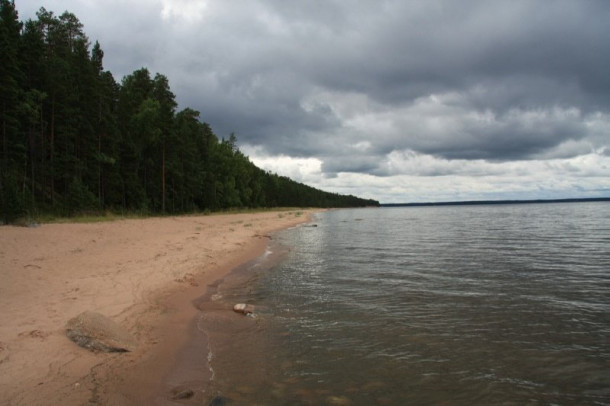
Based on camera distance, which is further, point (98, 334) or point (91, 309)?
point (91, 309)

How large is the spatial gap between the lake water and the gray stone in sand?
168cm

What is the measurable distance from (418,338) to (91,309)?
7560 millimetres

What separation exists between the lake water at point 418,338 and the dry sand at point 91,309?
3.86ft

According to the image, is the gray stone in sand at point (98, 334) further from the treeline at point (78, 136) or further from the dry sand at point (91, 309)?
the treeline at point (78, 136)

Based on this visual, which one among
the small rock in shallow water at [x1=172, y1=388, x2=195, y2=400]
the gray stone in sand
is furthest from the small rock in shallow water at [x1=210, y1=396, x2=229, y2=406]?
the gray stone in sand

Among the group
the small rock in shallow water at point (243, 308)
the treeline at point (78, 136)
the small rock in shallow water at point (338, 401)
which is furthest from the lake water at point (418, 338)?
the treeline at point (78, 136)

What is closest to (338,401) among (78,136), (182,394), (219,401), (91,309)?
(219,401)

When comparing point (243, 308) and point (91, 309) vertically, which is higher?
point (91, 309)

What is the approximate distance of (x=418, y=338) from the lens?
7750mm

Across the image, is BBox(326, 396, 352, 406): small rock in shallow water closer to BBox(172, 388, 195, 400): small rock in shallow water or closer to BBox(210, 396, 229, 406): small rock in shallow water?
BBox(210, 396, 229, 406): small rock in shallow water

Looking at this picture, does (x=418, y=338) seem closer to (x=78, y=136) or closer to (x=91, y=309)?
(x=91, y=309)

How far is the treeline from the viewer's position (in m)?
32.0

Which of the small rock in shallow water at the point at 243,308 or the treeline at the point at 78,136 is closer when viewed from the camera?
the small rock in shallow water at the point at 243,308

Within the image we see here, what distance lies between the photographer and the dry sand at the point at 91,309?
532 cm
